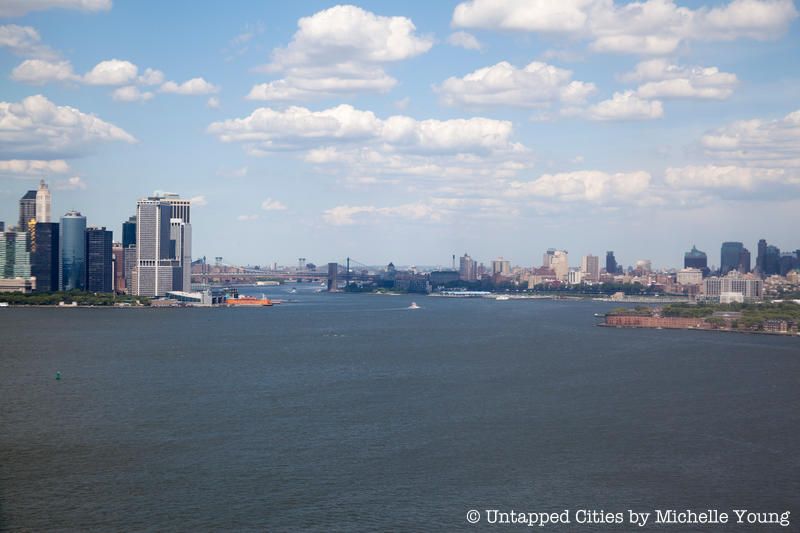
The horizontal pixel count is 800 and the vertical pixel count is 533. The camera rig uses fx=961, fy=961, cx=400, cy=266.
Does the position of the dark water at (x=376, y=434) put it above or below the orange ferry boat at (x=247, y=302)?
below

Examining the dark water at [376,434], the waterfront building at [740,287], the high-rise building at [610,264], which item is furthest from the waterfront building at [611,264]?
the dark water at [376,434]

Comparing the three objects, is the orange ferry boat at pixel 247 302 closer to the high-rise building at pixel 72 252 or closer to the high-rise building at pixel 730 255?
the high-rise building at pixel 72 252

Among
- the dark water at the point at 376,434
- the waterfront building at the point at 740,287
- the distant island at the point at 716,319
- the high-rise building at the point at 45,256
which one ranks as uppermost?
the high-rise building at the point at 45,256

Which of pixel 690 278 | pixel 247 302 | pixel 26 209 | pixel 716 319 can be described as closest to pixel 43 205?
pixel 26 209

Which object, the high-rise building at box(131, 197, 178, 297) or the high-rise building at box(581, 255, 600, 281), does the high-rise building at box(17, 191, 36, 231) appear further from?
the high-rise building at box(581, 255, 600, 281)

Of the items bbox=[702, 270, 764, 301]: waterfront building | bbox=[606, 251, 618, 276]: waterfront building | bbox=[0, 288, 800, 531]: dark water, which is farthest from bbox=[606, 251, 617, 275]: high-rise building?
bbox=[0, 288, 800, 531]: dark water

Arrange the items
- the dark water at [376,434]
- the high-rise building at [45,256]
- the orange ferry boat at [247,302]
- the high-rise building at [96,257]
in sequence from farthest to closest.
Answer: the high-rise building at [96,257], the high-rise building at [45,256], the orange ferry boat at [247,302], the dark water at [376,434]

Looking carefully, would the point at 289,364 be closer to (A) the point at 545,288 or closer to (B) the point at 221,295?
(B) the point at 221,295
